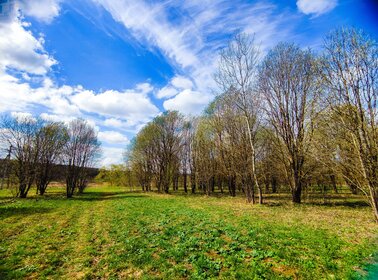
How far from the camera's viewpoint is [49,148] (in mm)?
32156

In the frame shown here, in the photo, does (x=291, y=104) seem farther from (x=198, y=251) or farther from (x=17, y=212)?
(x=17, y=212)

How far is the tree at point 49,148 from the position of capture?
31.2m

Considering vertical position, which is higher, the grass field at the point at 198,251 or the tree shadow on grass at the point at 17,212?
the grass field at the point at 198,251

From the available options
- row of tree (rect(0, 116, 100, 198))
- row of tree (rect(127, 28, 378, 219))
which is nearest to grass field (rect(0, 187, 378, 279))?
row of tree (rect(127, 28, 378, 219))

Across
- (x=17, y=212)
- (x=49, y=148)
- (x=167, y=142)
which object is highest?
(x=167, y=142)

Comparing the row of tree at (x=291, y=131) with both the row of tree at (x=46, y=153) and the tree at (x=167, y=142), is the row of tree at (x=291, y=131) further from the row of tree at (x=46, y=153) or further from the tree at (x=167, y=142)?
the row of tree at (x=46, y=153)

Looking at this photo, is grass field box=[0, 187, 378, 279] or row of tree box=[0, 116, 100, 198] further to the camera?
row of tree box=[0, 116, 100, 198]

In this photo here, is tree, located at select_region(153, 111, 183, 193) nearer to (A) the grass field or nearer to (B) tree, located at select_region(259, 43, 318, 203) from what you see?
(B) tree, located at select_region(259, 43, 318, 203)

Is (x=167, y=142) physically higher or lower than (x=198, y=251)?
higher

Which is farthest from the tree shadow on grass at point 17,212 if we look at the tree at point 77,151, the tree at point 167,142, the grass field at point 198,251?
the tree at point 167,142

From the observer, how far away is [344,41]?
11023 mm

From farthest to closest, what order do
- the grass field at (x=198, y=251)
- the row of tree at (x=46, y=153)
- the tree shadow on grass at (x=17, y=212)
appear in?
the row of tree at (x=46, y=153) < the tree shadow on grass at (x=17, y=212) < the grass field at (x=198, y=251)

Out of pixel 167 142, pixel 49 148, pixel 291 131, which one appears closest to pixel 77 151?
pixel 49 148

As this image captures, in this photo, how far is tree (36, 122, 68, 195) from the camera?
31.2m
